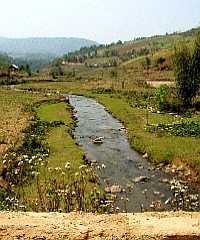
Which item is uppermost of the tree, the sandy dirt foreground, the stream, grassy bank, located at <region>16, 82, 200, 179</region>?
the tree

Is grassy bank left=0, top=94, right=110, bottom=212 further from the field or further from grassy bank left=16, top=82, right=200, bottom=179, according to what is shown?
grassy bank left=16, top=82, right=200, bottom=179

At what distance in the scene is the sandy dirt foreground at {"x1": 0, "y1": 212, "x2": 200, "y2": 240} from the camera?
10.3 meters

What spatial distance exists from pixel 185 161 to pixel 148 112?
21.3 meters

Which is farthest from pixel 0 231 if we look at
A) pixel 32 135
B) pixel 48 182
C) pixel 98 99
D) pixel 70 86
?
pixel 70 86

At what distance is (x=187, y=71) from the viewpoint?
168 ft

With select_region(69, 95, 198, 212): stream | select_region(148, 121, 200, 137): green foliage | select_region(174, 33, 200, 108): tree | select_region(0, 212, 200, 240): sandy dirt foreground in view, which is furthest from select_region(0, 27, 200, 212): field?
select_region(0, 212, 200, 240): sandy dirt foreground

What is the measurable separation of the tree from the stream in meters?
8.82

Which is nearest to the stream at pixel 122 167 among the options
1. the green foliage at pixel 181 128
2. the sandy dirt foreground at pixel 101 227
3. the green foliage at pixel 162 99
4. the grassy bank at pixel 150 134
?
the grassy bank at pixel 150 134

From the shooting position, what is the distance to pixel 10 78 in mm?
103500

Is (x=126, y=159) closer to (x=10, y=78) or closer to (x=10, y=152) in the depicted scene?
(x=10, y=152)

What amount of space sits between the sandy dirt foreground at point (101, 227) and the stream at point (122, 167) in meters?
6.69

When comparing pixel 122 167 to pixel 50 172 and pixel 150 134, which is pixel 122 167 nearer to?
pixel 50 172

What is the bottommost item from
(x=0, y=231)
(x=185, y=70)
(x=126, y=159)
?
(x=126, y=159)

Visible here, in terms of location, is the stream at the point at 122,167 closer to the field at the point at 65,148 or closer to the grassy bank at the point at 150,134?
the field at the point at 65,148
